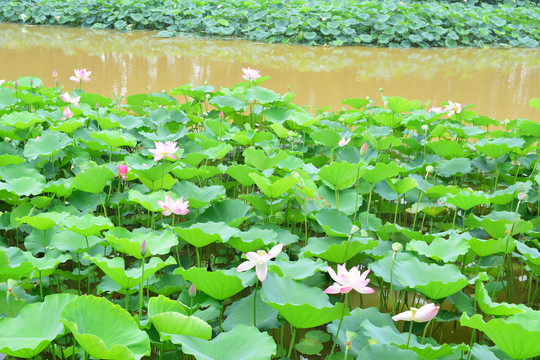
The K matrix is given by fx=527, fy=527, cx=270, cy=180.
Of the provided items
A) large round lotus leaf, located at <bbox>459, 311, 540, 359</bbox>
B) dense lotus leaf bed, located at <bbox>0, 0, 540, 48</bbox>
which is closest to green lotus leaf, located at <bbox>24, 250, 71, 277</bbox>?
large round lotus leaf, located at <bbox>459, 311, 540, 359</bbox>

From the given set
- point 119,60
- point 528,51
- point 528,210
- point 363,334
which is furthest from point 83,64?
point 528,51

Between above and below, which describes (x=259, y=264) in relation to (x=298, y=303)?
above

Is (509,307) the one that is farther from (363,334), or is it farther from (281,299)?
(281,299)

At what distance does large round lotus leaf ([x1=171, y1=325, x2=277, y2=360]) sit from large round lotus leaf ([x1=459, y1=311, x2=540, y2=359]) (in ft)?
1.12

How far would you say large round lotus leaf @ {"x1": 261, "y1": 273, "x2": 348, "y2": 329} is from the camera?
36.3 inches

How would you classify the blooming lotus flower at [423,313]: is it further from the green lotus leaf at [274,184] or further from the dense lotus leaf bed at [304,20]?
the dense lotus leaf bed at [304,20]

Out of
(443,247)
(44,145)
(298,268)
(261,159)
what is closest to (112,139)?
(44,145)

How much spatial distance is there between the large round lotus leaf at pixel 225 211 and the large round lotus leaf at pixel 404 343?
1.76 ft

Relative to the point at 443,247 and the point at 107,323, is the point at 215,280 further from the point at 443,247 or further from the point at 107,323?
the point at 443,247

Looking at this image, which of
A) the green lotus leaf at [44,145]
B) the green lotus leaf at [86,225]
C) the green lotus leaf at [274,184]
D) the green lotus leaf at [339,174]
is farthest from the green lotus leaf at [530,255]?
the green lotus leaf at [44,145]

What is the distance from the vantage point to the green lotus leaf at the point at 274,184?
1.34 meters

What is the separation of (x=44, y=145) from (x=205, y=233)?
2.81 feet

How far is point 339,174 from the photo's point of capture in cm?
147

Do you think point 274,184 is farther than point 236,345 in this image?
Yes
